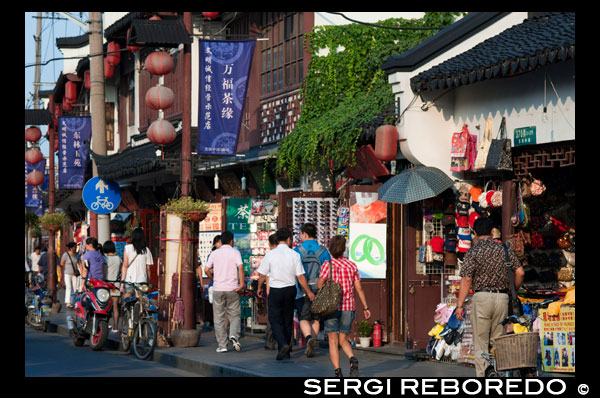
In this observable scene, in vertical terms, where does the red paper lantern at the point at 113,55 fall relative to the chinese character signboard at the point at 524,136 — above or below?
above

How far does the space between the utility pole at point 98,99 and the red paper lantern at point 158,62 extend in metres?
4.12

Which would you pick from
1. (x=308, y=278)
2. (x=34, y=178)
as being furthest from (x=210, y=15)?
(x=34, y=178)

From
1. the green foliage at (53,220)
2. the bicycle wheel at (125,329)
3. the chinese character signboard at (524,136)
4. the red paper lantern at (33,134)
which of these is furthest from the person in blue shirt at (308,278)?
the red paper lantern at (33,134)

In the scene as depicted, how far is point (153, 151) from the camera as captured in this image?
1109 inches

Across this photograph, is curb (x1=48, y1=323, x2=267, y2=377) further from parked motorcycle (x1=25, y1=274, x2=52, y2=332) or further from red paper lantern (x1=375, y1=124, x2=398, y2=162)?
parked motorcycle (x1=25, y1=274, x2=52, y2=332)

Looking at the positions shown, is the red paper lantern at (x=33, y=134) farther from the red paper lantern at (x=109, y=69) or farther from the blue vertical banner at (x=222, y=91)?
the blue vertical banner at (x=222, y=91)

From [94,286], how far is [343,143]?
5143 millimetres

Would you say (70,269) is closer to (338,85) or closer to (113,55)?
(113,55)

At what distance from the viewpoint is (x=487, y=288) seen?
481 inches

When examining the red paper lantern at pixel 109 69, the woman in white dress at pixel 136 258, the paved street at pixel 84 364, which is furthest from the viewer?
the red paper lantern at pixel 109 69

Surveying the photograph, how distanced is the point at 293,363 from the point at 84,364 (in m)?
3.29

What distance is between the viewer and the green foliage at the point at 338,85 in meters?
18.1

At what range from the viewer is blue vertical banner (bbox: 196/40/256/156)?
63.8 feet

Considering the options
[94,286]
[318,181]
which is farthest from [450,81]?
[94,286]
